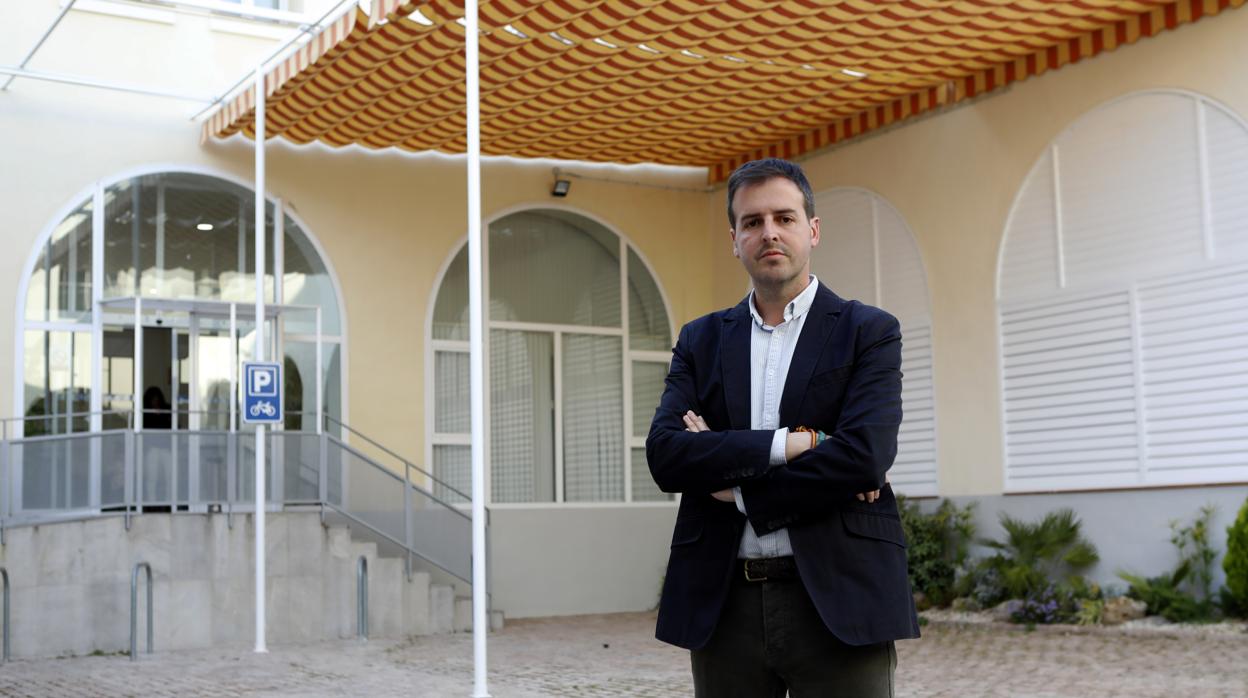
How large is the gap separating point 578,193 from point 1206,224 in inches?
320

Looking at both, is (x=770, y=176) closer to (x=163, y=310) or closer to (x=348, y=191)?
(x=163, y=310)

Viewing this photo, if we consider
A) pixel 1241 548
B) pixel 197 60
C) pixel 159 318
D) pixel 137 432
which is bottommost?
pixel 1241 548

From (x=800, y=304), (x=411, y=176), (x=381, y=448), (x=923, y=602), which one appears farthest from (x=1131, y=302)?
(x=800, y=304)

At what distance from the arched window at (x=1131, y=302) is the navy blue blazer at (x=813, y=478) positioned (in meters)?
10.4

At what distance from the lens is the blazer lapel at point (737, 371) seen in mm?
2758

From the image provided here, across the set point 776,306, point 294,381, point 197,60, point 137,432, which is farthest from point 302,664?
point 776,306

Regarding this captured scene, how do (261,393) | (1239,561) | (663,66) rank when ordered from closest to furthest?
1. (1239,561)
2. (261,393)
3. (663,66)

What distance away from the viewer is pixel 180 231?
1502cm

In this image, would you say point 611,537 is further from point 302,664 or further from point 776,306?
point 776,306

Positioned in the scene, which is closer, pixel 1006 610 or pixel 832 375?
pixel 832 375

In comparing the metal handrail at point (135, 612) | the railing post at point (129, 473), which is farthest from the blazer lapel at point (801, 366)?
the railing post at point (129, 473)

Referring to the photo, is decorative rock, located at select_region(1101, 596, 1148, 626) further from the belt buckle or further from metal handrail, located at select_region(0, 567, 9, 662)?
the belt buckle

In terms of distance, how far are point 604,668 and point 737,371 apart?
338 inches

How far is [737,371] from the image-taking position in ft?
9.09
